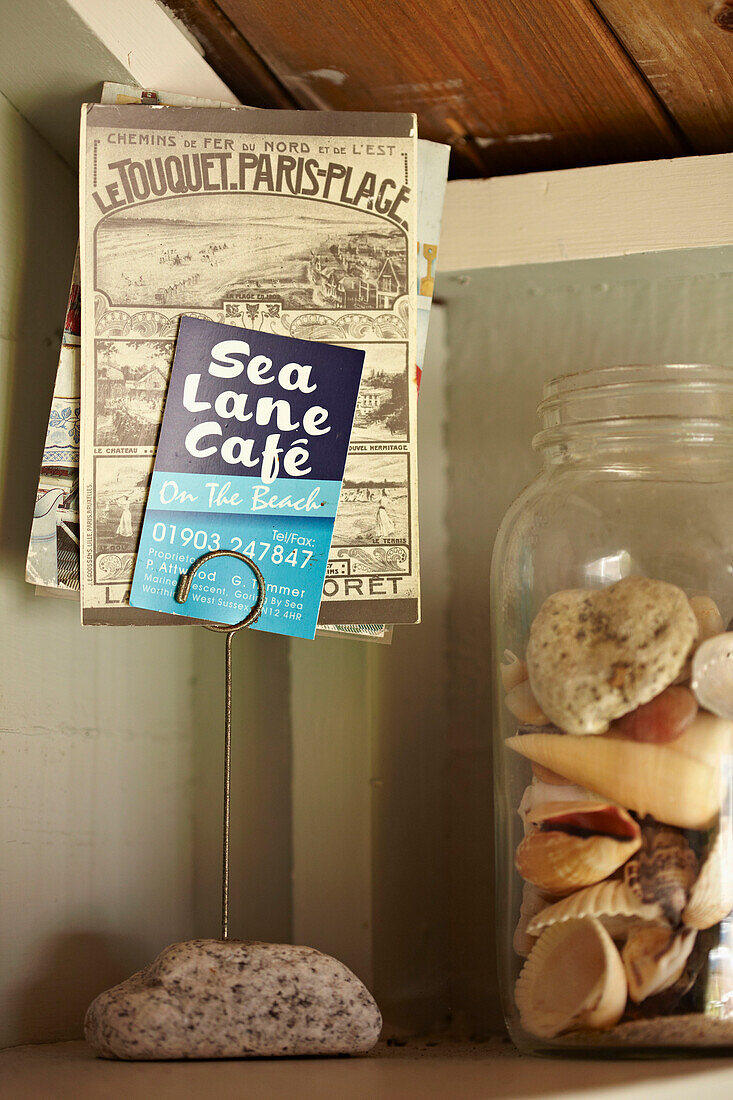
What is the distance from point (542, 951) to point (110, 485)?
341mm

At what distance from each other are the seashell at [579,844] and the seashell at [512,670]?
79 mm

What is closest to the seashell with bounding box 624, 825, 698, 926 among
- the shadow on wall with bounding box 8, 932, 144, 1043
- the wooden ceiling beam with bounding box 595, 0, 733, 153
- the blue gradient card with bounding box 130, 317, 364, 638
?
the blue gradient card with bounding box 130, 317, 364, 638

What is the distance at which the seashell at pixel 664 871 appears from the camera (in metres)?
0.47

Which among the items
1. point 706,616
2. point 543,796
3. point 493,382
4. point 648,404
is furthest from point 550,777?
point 493,382

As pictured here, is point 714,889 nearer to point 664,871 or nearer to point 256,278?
point 664,871

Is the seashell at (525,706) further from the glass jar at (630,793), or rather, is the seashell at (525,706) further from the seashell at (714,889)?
the seashell at (714,889)

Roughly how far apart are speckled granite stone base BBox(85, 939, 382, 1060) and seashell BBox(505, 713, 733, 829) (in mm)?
173

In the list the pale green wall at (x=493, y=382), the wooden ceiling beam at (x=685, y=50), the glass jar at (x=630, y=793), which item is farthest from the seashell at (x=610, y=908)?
the wooden ceiling beam at (x=685, y=50)

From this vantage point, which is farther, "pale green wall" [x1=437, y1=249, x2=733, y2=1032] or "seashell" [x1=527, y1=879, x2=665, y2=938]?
"pale green wall" [x1=437, y1=249, x2=733, y2=1032]

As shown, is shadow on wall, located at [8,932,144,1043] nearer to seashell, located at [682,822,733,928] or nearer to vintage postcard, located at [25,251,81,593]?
vintage postcard, located at [25,251,81,593]

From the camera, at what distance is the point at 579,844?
482mm

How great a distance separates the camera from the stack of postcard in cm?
54

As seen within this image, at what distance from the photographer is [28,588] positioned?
0.56m

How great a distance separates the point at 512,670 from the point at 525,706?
31 millimetres
